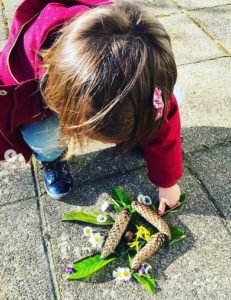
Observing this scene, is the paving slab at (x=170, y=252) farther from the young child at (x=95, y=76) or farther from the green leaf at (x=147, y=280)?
the young child at (x=95, y=76)

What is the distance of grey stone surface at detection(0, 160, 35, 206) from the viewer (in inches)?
87.6

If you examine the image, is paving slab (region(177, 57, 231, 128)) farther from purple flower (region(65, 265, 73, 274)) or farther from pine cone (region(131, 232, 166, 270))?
purple flower (region(65, 265, 73, 274))

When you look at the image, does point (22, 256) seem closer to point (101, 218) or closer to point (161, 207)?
point (101, 218)

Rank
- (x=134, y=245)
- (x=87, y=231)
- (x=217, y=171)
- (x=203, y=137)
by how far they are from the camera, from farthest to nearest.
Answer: (x=203, y=137), (x=217, y=171), (x=87, y=231), (x=134, y=245)

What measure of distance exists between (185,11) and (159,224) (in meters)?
2.46

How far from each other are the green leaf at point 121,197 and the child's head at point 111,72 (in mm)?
575

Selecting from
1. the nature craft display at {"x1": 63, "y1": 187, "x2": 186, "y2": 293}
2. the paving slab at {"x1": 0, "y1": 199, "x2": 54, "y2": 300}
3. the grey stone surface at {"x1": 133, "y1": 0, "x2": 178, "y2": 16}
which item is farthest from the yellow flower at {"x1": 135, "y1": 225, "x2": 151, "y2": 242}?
the grey stone surface at {"x1": 133, "y1": 0, "x2": 178, "y2": 16}

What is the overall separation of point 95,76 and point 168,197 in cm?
85

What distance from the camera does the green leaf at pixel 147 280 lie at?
1.77m

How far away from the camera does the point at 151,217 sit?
1.95 meters

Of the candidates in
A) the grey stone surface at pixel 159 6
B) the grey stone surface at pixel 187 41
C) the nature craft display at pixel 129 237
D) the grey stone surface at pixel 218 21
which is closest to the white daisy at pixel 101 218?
the nature craft display at pixel 129 237

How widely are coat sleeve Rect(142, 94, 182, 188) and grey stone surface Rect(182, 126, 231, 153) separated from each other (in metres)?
0.44

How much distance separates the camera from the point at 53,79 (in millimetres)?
1568

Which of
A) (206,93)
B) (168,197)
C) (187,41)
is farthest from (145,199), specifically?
(187,41)
